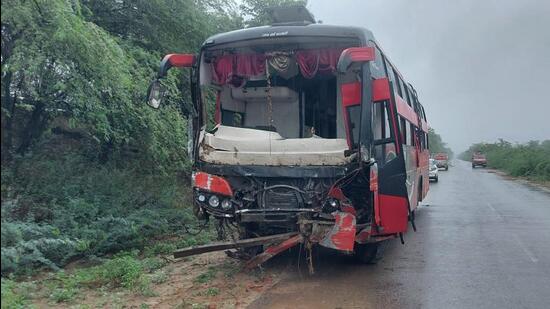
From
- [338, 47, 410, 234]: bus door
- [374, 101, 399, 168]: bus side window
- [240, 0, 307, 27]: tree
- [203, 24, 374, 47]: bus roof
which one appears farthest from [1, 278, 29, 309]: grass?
[240, 0, 307, 27]: tree

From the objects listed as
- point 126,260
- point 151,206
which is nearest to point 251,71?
point 126,260

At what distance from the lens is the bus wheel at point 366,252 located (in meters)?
7.67

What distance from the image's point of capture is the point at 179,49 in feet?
40.5

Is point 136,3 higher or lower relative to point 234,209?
higher

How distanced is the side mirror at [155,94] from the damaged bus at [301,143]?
0.05 ft

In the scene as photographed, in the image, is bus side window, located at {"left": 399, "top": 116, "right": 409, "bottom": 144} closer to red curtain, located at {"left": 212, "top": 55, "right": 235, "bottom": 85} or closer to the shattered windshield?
the shattered windshield

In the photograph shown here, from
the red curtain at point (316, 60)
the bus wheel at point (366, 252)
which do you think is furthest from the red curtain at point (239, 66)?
the bus wheel at point (366, 252)

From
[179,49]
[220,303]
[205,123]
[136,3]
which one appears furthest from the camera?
[179,49]

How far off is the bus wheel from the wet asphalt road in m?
0.10

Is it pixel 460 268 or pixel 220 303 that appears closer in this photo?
pixel 220 303

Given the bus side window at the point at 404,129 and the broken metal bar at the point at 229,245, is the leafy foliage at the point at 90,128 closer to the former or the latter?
the broken metal bar at the point at 229,245

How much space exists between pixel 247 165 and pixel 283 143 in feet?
1.83

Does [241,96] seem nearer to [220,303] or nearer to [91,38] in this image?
[91,38]

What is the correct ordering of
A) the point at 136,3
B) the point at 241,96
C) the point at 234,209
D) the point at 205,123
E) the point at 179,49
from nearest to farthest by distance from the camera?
the point at 234,209 < the point at 205,123 < the point at 241,96 < the point at 136,3 < the point at 179,49
